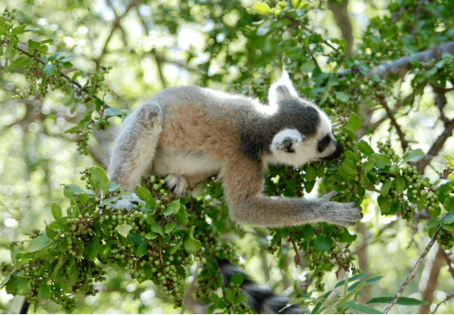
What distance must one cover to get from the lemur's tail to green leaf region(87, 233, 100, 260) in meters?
1.62

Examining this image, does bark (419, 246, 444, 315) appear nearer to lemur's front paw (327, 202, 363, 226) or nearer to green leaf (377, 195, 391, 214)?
lemur's front paw (327, 202, 363, 226)

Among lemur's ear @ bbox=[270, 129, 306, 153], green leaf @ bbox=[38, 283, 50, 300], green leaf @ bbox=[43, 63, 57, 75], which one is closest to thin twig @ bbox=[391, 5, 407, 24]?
lemur's ear @ bbox=[270, 129, 306, 153]

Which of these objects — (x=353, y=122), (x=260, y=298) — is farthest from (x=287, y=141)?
(x=260, y=298)

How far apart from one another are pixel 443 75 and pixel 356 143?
1961mm

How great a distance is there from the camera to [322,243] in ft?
10.5

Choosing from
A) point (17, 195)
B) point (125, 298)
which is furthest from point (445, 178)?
point (17, 195)

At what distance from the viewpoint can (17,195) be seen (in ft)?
24.9

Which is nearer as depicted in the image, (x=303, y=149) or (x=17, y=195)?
(x=303, y=149)

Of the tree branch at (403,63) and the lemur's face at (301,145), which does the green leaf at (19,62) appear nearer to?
the lemur's face at (301,145)

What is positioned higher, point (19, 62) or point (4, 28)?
point (4, 28)

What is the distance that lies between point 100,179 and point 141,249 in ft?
1.64

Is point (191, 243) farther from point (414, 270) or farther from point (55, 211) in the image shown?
point (414, 270)

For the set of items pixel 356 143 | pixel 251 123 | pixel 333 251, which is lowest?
pixel 333 251

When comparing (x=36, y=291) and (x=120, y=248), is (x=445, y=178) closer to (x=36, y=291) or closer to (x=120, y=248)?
(x=120, y=248)
